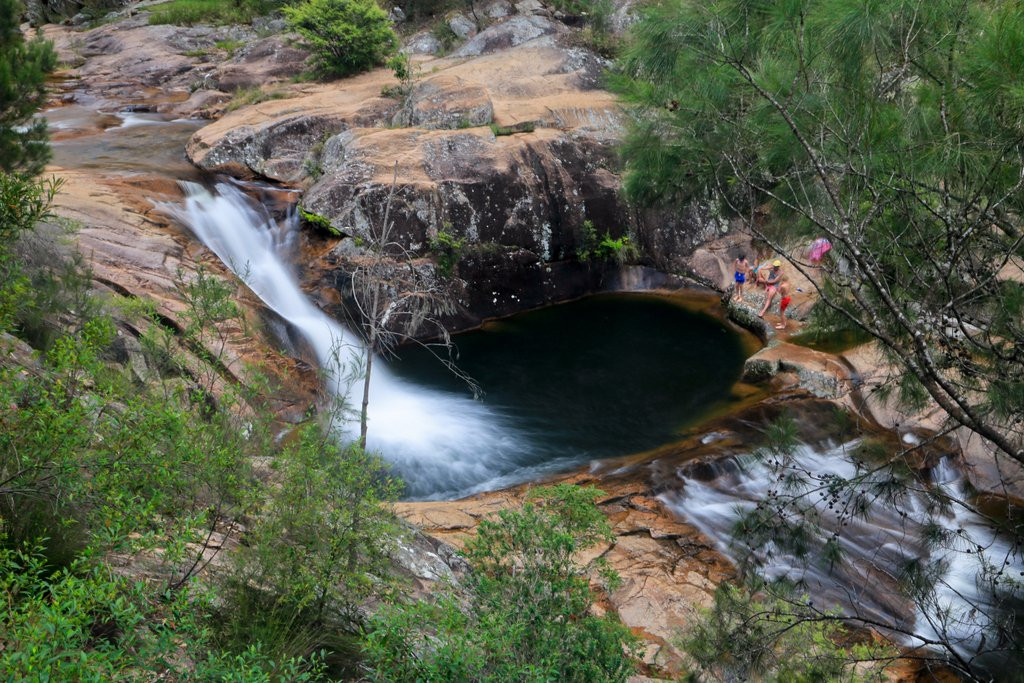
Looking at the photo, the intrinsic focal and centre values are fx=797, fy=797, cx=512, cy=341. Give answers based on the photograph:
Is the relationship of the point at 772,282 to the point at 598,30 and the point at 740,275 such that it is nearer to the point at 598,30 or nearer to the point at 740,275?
the point at 740,275

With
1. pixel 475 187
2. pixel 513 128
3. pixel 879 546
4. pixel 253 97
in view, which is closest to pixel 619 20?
pixel 513 128

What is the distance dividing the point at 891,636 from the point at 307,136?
15241mm

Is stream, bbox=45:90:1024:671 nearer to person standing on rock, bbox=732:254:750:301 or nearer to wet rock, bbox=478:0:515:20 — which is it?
person standing on rock, bbox=732:254:750:301

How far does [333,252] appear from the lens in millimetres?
15219

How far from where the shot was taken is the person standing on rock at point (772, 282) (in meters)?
15.9

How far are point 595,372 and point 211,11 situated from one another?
23085 mm

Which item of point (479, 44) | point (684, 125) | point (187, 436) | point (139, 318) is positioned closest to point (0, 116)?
point (139, 318)

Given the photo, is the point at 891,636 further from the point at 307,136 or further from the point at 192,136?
the point at 192,136

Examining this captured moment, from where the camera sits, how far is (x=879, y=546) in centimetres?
750

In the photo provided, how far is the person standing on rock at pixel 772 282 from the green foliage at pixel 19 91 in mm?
12533

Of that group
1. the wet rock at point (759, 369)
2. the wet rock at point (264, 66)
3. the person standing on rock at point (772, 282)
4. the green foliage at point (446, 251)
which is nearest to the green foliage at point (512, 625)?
the wet rock at point (759, 369)

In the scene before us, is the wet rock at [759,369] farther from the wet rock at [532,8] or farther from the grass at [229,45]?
the grass at [229,45]

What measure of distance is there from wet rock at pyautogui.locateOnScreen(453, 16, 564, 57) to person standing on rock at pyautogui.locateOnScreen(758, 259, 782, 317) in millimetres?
9670

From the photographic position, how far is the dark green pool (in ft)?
39.8
